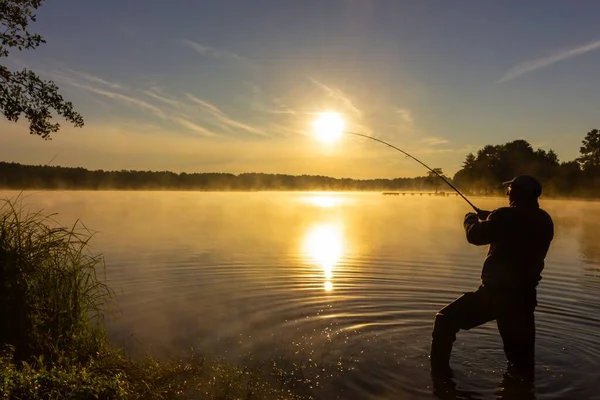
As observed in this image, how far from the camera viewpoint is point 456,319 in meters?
8.18

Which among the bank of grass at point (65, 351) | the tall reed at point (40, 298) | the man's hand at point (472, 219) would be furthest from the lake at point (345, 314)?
the man's hand at point (472, 219)

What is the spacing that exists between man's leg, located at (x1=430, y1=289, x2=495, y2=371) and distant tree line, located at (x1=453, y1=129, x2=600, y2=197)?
112 metres

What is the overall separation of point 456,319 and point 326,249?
63.4 feet

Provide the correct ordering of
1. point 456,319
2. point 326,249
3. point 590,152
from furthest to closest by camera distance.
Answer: point 590,152, point 326,249, point 456,319

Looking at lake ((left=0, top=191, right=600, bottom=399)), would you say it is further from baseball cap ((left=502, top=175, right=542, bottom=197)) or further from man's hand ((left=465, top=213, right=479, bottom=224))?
baseball cap ((left=502, top=175, right=542, bottom=197))

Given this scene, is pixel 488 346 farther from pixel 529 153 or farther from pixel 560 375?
pixel 529 153

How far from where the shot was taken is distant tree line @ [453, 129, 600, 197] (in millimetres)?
109938

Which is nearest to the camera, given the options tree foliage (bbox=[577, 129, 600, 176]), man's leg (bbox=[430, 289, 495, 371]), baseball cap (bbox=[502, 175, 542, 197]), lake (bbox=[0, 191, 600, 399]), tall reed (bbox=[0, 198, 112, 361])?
tall reed (bbox=[0, 198, 112, 361])

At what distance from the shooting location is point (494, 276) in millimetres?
7746

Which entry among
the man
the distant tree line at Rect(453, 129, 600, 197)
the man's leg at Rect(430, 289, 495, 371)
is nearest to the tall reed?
the man's leg at Rect(430, 289, 495, 371)

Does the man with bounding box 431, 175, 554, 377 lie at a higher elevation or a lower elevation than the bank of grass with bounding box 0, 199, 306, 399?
higher

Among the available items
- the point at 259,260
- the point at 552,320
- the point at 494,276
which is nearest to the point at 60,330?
the point at 494,276

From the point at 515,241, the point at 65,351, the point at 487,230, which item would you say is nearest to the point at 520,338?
the point at 515,241

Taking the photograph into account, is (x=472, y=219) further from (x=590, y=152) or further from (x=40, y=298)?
(x=590, y=152)
